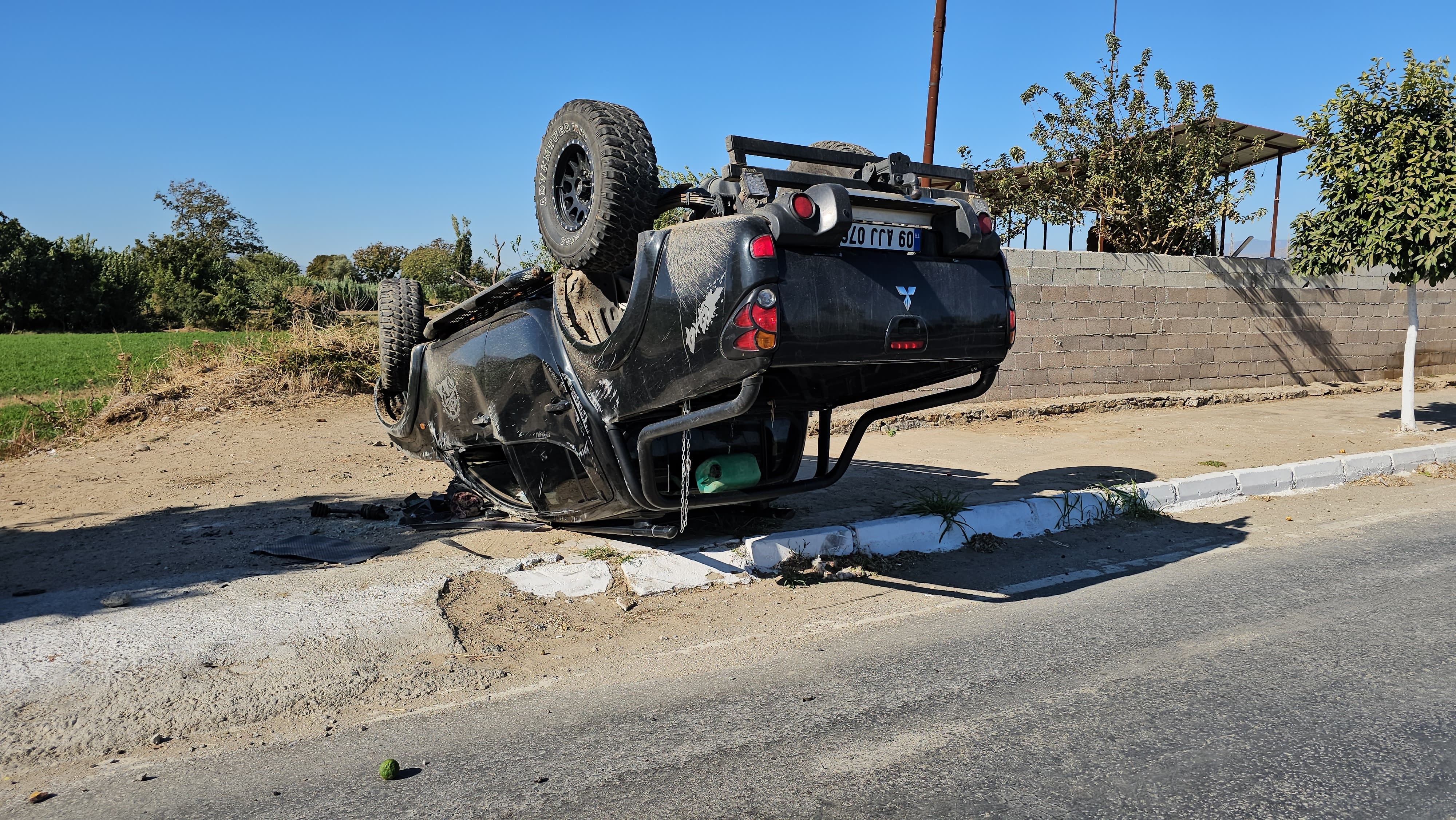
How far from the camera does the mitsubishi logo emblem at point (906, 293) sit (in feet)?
13.5

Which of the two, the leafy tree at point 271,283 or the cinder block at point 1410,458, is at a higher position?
the leafy tree at point 271,283

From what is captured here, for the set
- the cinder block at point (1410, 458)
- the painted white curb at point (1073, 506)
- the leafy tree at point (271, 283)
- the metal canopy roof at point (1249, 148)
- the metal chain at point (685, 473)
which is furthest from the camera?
the leafy tree at point (271, 283)

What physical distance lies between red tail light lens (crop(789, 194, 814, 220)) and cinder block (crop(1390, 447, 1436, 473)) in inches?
314

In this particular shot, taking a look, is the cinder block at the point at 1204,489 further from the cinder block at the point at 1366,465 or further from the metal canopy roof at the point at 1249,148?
the metal canopy roof at the point at 1249,148

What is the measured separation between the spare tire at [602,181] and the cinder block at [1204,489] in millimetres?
5309

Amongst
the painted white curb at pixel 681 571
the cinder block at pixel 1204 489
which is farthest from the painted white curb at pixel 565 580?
the cinder block at pixel 1204 489

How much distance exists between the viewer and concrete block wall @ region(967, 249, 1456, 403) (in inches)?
470

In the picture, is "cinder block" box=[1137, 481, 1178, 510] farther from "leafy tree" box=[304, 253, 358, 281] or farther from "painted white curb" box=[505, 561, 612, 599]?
"leafy tree" box=[304, 253, 358, 281]

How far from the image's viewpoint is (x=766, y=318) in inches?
146

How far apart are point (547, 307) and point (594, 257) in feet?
2.67

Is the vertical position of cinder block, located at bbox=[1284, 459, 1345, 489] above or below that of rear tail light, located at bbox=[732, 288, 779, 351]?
below

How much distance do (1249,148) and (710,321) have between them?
1721cm

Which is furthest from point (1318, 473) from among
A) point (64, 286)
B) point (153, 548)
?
point (64, 286)

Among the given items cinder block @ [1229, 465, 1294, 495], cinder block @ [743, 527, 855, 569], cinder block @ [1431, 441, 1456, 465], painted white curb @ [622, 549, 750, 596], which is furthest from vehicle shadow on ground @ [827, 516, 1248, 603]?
cinder block @ [1431, 441, 1456, 465]
